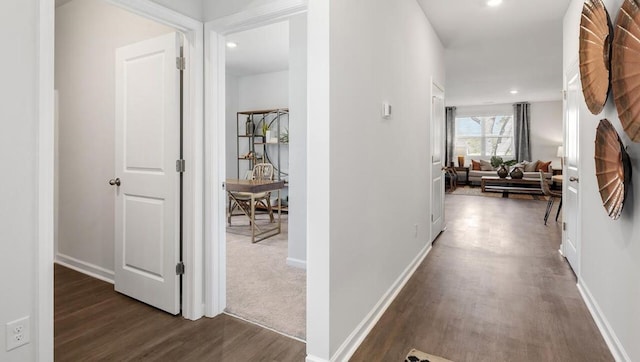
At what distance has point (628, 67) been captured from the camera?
1.63 m

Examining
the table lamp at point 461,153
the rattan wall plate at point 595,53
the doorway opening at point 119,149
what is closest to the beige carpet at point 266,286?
the doorway opening at point 119,149

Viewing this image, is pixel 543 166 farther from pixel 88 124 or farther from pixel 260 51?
pixel 88 124

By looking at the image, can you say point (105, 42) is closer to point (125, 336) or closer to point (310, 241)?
point (125, 336)

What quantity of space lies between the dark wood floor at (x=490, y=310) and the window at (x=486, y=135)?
8168 mm

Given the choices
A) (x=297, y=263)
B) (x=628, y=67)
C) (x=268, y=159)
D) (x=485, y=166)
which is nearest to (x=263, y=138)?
(x=268, y=159)

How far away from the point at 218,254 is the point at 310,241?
975 millimetres

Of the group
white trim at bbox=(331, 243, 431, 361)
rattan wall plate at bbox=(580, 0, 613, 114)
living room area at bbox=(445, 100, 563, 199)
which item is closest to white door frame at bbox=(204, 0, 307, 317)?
white trim at bbox=(331, 243, 431, 361)

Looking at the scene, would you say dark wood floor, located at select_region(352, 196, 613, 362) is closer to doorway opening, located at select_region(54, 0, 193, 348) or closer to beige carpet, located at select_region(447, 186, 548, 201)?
doorway opening, located at select_region(54, 0, 193, 348)

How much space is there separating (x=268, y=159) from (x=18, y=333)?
5.71m

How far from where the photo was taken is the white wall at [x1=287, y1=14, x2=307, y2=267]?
351cm

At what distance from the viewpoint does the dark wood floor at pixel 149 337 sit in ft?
6.48

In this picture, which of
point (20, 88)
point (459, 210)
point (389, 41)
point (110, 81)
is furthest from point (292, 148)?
point (459, 210)

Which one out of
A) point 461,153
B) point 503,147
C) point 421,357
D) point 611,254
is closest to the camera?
point 421,357

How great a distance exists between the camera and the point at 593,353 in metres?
2.01
